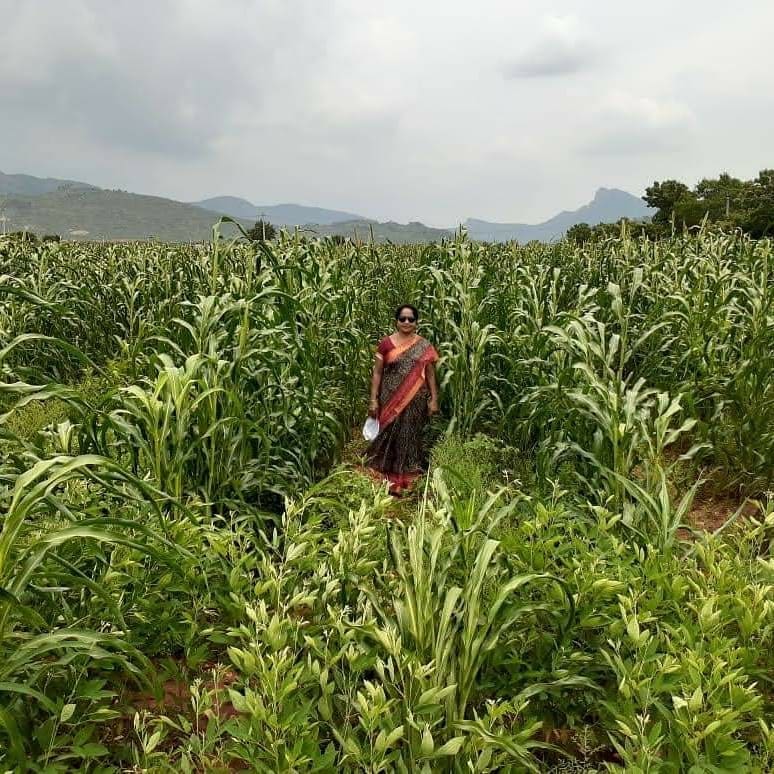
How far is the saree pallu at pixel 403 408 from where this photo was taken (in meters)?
4.88

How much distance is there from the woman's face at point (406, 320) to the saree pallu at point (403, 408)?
105 millimetres

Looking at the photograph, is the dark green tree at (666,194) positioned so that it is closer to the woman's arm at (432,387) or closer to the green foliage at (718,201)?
the green foliage at (718,201)

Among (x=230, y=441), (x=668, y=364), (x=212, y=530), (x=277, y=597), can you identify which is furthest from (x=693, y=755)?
(x=668, y=364)

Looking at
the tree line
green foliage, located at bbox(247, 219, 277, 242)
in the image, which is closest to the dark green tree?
the tree line

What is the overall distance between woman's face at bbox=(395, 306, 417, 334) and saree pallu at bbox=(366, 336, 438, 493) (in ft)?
0.34

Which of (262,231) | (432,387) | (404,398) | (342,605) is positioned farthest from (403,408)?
(342,605)

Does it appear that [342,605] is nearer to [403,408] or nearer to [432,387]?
[403,408]

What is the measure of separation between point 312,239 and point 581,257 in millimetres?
5008

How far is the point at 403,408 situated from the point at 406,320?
2.45 ft

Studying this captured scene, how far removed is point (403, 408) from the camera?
485 centimetres

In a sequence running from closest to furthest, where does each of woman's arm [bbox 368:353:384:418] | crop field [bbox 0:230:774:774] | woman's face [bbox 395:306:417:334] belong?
crop field [bbox 0:230:774:774] → woman's face [bbox 395:306:417:334] → woman's arm [bbox 368:353:384:418]

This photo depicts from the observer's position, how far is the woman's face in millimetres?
4871

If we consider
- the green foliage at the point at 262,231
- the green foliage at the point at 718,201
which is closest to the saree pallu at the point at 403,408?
the green foliage at the point at 262,231

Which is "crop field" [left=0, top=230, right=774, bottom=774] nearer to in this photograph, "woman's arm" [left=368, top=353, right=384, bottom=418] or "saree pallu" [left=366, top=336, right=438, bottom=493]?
"saree pallu" [left=366, top=336, right=438, bottom=493]
